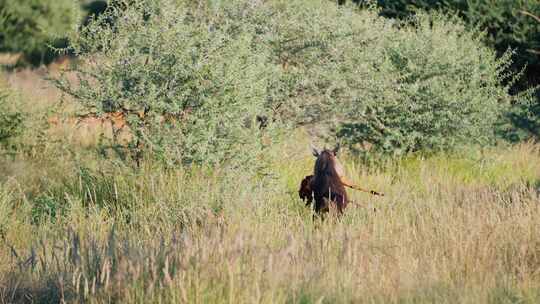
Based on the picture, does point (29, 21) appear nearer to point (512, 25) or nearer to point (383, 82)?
point (512, 25)

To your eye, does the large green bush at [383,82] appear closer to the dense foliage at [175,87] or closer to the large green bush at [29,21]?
the dense foliage at [175,87]

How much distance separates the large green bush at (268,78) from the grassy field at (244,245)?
57cm

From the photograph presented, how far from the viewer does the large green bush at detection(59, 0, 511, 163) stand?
9875mm

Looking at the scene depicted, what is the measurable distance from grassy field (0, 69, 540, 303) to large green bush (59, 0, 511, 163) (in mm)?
574

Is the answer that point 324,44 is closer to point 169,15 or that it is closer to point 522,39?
point 169,15

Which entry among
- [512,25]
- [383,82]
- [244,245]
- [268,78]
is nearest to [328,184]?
[244,245]

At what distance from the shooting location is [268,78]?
11875 mm

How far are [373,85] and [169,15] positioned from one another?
4.04m

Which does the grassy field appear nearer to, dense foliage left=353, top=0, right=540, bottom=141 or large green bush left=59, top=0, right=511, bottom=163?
large green bush left=59, top=0, right=511, bottom=163

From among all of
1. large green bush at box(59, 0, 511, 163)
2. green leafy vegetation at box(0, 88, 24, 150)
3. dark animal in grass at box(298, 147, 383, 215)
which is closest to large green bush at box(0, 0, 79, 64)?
green leafy vegetation at box(0, 88, 24, 150)

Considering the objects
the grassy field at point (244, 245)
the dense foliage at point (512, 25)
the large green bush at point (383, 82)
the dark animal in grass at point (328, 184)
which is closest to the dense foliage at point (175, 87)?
the grassy field at point (244, 245)

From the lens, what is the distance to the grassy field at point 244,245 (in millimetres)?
5242

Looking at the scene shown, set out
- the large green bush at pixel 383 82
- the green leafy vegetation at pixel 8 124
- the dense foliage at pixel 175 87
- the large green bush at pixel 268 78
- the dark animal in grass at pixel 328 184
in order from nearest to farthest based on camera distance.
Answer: the dark animal in grass at pixel 328 184 → the dense foliage at pixel 175 87 → the large green bush at pixel 268 78 → the large green bush at pixel 383 82 → the green leafy vegetation at pixel 8 124

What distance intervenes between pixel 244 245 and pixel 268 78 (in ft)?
21.1
